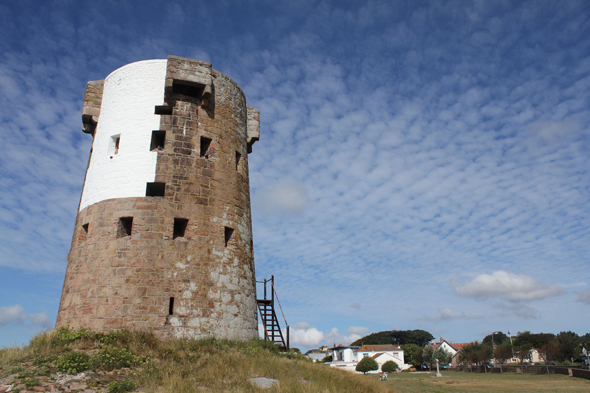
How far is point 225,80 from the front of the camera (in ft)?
49.6

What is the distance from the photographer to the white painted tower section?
12701 millimetres

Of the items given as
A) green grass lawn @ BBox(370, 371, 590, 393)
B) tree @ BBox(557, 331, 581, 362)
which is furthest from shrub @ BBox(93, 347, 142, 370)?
→ tree @ BBox(557, 331, 581, 362)

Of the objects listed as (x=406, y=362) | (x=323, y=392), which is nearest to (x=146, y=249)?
(x=323, y=392)

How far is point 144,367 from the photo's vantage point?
8898 mm

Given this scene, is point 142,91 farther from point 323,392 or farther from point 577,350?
point 577,350

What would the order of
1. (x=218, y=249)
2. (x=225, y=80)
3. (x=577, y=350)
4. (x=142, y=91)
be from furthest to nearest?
(x=577, y=350), (x=225, y=80), (x=142, y=91), (x=218, y=249)

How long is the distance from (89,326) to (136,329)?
137cm

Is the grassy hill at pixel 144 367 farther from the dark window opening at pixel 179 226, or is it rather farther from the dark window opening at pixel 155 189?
the dark window opening at pixel 155 189

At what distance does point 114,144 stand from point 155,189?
2317 mm

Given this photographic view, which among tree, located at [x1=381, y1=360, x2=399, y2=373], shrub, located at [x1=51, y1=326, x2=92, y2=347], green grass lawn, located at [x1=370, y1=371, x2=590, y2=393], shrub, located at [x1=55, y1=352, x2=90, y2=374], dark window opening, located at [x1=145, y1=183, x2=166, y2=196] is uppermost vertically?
dark window opening, located at [x1=145, y1=183, x2=166, y2=196]

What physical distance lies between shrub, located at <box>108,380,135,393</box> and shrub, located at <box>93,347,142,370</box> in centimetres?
104

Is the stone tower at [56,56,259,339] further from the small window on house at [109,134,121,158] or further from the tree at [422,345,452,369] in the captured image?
the tree at [422,345,452,369]

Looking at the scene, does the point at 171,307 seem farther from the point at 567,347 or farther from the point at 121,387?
the point at 567,347

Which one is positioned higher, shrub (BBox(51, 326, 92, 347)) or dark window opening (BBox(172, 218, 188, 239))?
dark window opening (BBox(172, 218, 188, 239))
